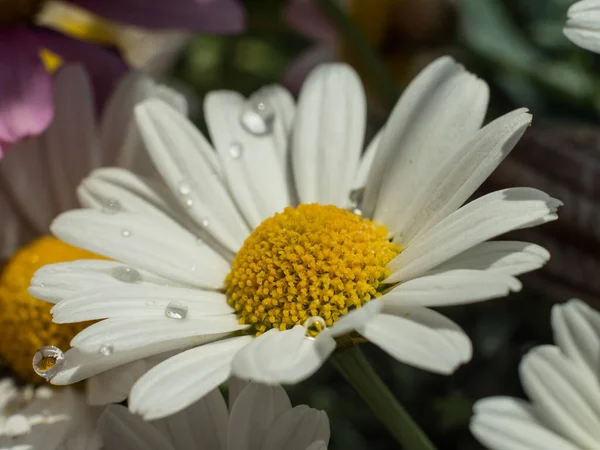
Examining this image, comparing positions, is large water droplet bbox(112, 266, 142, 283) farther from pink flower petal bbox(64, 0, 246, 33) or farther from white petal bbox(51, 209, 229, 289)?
pink flower petal bbox(64, 0, 246, 33)

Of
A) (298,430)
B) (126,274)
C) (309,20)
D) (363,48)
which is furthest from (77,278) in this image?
(309,20)

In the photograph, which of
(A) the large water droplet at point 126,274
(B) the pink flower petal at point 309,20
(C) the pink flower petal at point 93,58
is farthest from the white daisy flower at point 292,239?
(B) the pink flower petal at point 309,20

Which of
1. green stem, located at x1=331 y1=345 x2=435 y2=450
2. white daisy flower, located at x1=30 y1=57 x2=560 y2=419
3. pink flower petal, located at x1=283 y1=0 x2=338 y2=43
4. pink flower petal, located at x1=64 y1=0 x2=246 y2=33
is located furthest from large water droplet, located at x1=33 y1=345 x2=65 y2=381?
pink flower petal, located at x1=283 y1=0 x2=338 y2=43

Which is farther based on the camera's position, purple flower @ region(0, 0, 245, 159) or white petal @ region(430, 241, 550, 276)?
purple flower @ region(0, 0, 245, 159)

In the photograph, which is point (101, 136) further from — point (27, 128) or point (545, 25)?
point (545, 25)

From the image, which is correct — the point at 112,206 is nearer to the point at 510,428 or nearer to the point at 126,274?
the point at 126,274
